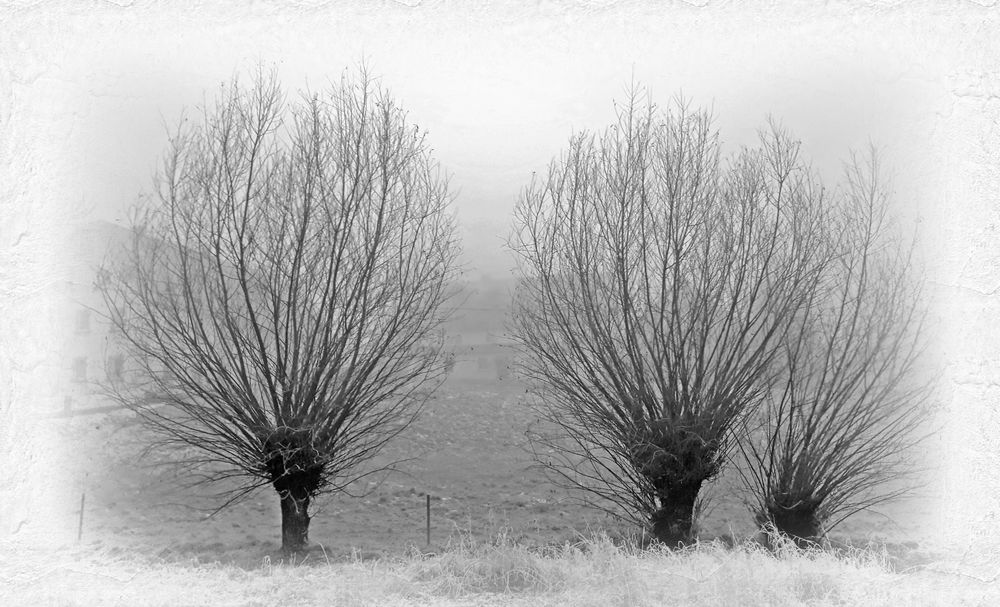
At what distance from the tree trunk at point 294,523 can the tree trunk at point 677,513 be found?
12.4ft

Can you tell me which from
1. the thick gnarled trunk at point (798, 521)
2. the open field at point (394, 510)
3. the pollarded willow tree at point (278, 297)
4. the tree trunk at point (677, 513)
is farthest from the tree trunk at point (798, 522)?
the pollarded willow tree at point (278, 297)

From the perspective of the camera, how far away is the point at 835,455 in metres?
6.95

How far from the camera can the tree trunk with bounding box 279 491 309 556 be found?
6.58 m

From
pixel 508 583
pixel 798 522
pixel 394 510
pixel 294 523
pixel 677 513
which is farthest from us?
pixel 394 510

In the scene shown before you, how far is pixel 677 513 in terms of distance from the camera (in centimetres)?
682

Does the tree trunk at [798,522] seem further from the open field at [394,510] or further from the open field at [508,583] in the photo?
the open field at [508,583]

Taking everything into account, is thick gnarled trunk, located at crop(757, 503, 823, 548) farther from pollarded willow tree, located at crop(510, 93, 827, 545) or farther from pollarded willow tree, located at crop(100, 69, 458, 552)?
pollarded willow tree, located at crop(100, 69, 458, 552)

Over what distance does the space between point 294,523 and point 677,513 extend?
4104mm

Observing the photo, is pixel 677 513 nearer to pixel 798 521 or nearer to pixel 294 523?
pixel 798 521

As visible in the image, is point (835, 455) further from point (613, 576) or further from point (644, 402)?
point (613, 576)

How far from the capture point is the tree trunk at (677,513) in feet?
22.2

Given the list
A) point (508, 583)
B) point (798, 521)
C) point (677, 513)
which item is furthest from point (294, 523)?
point (798, 521)

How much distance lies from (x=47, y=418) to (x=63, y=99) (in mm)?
2665

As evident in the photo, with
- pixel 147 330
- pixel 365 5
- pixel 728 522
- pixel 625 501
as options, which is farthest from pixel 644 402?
pixel 147 330
